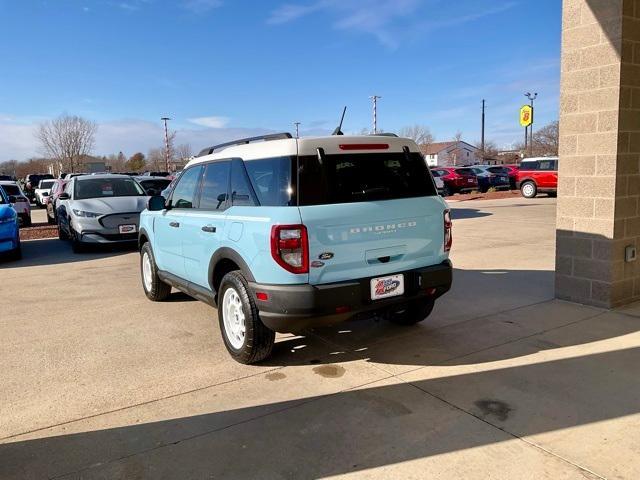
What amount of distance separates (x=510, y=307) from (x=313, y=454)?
12.0ft

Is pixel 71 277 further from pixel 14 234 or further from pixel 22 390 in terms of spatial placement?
pixel 22 390

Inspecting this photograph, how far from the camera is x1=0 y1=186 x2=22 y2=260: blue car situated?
9938 mm

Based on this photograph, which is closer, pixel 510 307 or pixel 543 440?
pixel 543 440

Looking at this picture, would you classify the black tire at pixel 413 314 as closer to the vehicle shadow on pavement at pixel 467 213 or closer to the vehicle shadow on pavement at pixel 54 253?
the vehicle shadow on pavement at pixel 54 253

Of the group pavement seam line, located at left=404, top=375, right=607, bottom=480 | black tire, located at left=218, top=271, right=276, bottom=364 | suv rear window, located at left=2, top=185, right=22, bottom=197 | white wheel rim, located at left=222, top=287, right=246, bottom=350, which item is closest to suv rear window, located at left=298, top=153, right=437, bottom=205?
black tire, located at left=218, top=271, right=276, bottom=364

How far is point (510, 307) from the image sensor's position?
5891mm

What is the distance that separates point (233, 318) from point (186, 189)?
70.4 inches

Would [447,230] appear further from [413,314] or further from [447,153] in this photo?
[447,153]

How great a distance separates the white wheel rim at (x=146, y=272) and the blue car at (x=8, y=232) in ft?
15.5

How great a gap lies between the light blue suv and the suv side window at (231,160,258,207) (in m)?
0.01

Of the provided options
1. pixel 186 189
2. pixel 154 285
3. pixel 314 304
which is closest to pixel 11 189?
pixel 154 285

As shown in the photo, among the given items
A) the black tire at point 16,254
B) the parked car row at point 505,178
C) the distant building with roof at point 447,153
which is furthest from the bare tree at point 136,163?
the black tire at point 16,254

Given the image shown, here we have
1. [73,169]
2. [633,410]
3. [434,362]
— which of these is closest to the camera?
[633,410]

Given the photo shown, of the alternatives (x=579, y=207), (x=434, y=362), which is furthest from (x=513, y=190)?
(x=434, y=362)
